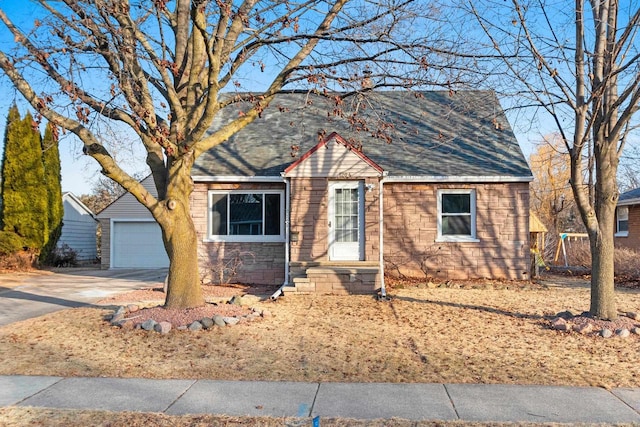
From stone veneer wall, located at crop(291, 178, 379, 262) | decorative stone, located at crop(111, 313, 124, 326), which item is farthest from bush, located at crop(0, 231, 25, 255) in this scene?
decorative stone, located at crop(111, 313, 124, 326)

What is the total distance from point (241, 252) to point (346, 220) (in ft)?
10.6

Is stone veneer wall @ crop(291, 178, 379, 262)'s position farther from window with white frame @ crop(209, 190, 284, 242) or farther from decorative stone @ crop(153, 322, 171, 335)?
decorative stone @ crop(153, 322, 171, 335)

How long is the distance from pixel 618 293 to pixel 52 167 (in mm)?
22128

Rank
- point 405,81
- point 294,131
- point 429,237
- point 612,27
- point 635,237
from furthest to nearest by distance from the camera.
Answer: point 635,237, point 294,131, point 429,237, point 405,81, point 612,27

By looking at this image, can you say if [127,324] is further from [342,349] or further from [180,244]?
[342,349]

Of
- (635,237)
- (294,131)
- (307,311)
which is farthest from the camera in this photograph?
(635,237)

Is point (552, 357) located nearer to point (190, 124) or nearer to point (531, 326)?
point (531, 326)

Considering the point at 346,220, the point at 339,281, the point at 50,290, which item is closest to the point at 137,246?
the point at 50,290

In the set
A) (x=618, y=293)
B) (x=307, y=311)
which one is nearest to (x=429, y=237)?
(x=618, y=293)

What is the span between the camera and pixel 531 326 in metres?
8.68

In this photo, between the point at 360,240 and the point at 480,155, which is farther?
the point at 480,155

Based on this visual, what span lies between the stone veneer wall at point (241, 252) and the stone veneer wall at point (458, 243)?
312 centimetres

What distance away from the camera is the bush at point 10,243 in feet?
67.9

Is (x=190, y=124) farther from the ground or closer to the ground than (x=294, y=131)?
closer to the ground
